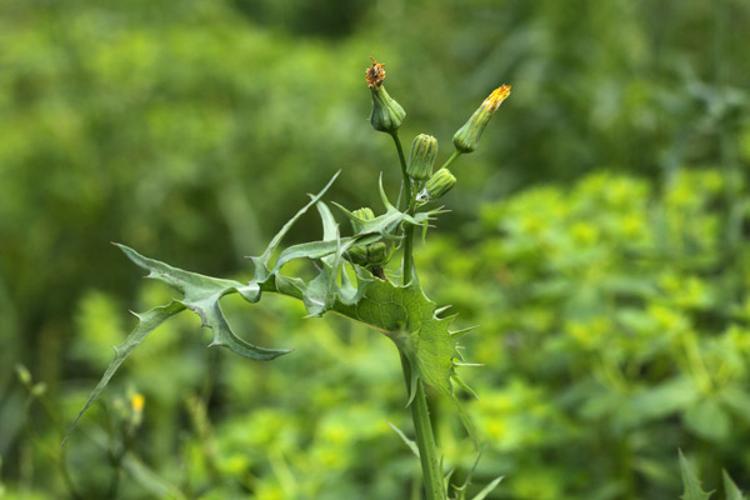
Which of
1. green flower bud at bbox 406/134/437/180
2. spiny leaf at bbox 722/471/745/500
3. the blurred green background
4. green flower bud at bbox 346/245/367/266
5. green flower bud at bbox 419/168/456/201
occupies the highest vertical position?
green flower bud at bbox 406/134/437/180

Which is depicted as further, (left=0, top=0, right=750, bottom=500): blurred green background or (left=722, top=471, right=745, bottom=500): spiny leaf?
(left=0, top=0, right=750, bottom=500): blurred green background

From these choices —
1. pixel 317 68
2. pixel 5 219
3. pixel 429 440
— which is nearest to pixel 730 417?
pixel 429 440

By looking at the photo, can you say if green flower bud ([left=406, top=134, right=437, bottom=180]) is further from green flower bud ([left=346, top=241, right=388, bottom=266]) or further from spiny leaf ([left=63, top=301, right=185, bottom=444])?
spiny leaf ([left=63, top=301, right=185, bottom=444])

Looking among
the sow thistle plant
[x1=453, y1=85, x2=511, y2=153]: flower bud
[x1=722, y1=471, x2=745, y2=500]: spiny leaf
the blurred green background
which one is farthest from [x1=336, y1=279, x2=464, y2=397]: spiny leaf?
the blurred green background

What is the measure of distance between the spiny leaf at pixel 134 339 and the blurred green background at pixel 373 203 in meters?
0.41

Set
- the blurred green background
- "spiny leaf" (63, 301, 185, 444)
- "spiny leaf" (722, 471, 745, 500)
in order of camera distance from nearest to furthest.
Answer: "spiny leaf" (63, 301, 185, 444) → "spiny leaf" (722, 471, 745, 500) → the blurred green background

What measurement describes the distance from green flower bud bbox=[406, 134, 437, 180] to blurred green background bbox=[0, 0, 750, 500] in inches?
21.3

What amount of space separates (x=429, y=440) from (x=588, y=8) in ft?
6.52

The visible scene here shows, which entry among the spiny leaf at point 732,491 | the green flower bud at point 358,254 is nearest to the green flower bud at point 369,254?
the green flower bud at point 358,254

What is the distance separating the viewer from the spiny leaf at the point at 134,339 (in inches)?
25.9

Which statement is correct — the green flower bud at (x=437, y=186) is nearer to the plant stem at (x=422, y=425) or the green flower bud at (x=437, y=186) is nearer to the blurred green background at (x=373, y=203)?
the plant stem at (x=422, y=425)

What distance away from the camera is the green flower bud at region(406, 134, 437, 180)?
2.35ft

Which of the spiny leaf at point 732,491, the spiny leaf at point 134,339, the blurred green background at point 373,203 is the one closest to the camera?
the spiny leaf at point 134,339

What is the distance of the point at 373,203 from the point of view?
2643mm
